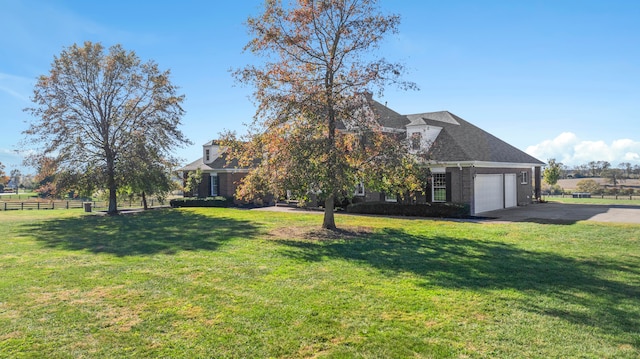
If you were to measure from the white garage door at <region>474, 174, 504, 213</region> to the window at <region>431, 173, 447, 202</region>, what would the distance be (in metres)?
1.64

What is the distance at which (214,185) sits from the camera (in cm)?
3422

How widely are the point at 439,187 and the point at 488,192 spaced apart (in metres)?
3.30

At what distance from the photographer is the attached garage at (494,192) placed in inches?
894

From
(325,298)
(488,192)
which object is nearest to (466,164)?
(488,192)

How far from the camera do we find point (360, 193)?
25.7 m

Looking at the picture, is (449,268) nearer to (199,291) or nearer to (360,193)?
(199,291)

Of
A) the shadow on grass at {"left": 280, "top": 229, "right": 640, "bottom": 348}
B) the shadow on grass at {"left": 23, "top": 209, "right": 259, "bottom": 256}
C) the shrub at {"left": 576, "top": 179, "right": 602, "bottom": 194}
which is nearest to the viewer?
the shadow on grass at {"left": 280, "top": 229, "right": 640, "bottom": 348}

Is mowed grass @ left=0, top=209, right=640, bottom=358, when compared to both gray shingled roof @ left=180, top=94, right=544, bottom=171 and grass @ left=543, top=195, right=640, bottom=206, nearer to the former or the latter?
gray shingled roof @ left=180, top=94, right=544, bottom=171

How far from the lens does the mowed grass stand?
5.17 meters

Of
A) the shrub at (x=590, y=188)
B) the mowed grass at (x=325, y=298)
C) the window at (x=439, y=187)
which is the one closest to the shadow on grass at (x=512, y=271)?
the mowed grass at (x=325, y=298)

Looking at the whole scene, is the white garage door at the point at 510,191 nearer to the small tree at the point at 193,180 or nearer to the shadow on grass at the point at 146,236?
the shadow on grass at the point at 146,236

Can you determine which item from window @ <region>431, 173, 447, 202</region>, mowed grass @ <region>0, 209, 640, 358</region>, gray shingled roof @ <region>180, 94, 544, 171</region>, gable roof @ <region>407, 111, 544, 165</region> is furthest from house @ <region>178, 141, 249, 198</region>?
mowed grass @ <region>0, 209, 640, 358</region>

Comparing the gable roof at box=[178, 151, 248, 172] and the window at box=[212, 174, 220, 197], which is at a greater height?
the gable roof at box=[178, 151, 248, 172]

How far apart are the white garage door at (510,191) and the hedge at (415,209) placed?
580 centimetres
